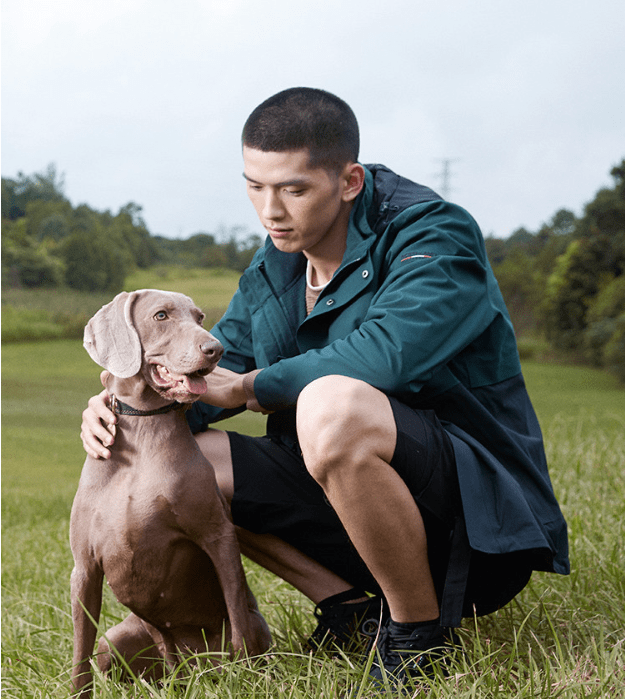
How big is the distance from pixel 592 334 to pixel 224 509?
700 centimetres

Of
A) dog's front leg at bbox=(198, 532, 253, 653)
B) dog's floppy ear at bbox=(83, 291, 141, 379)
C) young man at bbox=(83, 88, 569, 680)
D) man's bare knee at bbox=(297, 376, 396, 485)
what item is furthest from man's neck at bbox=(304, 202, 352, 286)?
dog's front leg at bbox=(198, 532, 253, 653)

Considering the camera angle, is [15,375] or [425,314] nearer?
[425,314]

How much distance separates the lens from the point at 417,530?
1.83 metres

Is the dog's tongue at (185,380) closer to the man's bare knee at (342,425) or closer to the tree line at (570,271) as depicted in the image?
the man's bare knee at (342,425)

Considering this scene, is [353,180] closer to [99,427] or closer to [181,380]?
[181,380]

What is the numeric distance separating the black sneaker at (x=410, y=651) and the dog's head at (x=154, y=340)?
0.83 meters

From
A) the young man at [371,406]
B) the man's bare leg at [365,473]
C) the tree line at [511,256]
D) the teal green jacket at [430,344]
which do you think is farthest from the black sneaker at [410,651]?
the tree line at [511,256]

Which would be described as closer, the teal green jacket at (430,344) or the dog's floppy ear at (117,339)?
the dog's floppy ear at (117,339)

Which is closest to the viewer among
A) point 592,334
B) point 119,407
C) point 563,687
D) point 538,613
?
point 563,687

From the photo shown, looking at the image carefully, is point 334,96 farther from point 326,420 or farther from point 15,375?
point 15,375

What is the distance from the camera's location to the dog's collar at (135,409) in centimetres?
177

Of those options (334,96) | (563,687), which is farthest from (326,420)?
(334,96)

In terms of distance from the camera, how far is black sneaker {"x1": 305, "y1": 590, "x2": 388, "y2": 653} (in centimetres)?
214

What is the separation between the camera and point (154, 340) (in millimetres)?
1708
